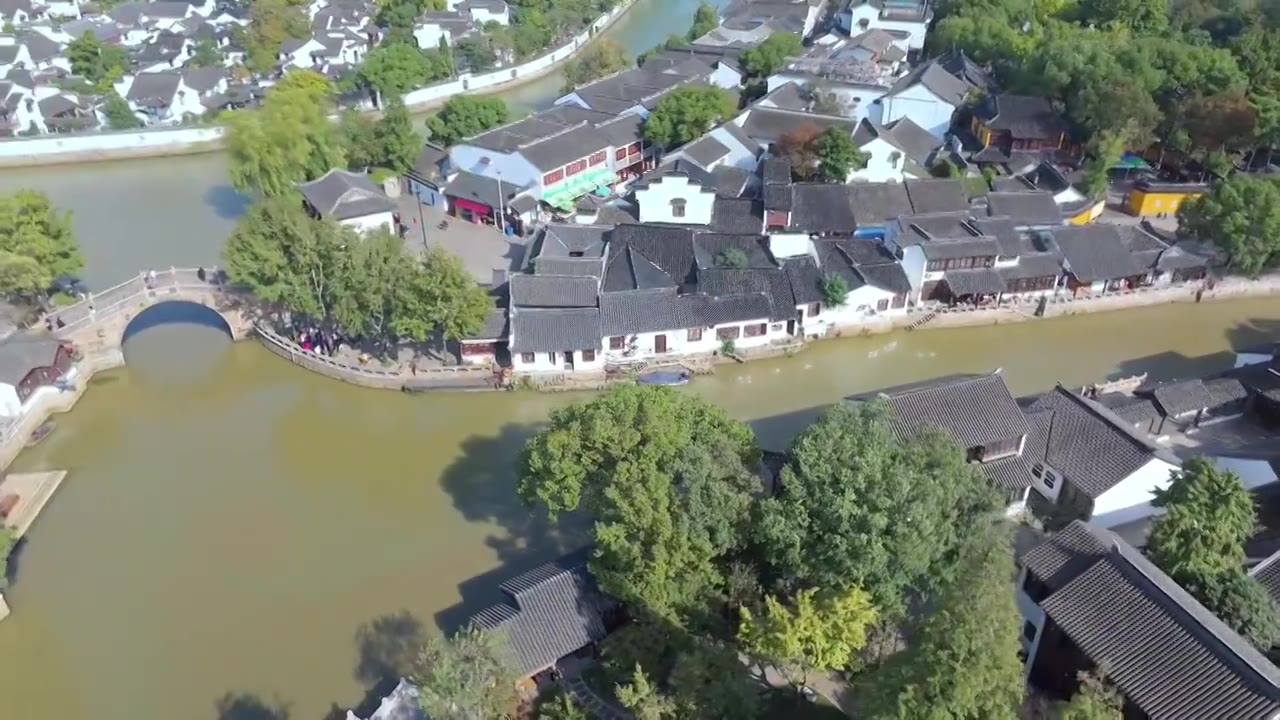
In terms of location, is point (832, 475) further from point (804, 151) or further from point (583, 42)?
point (583, 42)

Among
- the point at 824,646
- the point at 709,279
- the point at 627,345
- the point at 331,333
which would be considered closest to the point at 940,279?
the point at 709,279

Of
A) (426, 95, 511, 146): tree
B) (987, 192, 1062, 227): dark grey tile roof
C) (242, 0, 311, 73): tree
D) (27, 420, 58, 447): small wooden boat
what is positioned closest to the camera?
(27, 420, 58, 447): small wooden boat

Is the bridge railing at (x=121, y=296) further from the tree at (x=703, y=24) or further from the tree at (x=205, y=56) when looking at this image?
the tree at (x=703, y=24)

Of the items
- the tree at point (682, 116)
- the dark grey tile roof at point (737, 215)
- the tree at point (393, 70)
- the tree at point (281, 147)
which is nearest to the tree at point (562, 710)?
the dark grey tile roof at point (737, 215)

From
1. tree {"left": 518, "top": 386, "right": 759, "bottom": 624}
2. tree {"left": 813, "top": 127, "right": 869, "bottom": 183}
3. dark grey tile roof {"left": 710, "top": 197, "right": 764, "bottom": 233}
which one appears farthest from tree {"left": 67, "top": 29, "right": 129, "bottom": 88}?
tree {"left": 518, "top": 386, "right": 759, "bottom": 624}

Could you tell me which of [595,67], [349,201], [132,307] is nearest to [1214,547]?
[349,201]

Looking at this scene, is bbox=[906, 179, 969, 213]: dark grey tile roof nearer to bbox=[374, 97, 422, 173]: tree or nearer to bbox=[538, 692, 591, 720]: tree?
bbox=[374, 97, 422, 173]: tree
